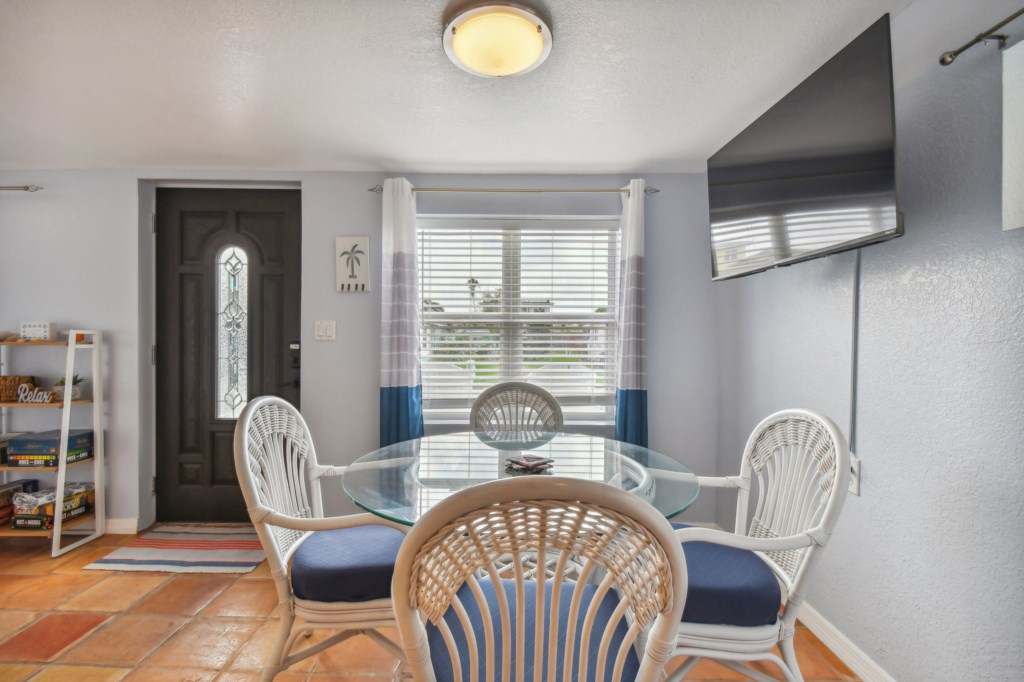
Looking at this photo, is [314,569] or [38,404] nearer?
[314,569]

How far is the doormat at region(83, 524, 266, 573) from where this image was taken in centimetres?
256

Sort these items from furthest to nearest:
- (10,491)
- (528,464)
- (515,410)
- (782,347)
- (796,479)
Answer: (10,491), (515,410), (782,347), (528,464), (796,479)

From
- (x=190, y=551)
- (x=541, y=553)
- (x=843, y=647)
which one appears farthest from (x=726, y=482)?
(x=190, y=551)

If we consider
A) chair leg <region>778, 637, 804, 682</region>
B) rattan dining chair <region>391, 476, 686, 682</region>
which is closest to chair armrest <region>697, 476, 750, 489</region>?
chair leg <region>778, 637, 804, 682</region>

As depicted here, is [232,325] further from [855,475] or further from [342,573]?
[855,475]

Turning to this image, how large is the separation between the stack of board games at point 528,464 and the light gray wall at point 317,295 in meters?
1.55

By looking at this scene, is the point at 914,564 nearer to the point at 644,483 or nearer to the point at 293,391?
the point at 644,483

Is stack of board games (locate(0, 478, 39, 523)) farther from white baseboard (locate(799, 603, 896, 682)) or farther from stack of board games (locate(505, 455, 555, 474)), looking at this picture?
white baseboard (locate(799, 603, 896, 682))

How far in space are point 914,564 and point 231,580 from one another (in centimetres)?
295

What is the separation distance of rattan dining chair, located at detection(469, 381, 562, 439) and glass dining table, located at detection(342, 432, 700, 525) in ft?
0.52

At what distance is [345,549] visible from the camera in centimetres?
153

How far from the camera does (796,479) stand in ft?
5.06

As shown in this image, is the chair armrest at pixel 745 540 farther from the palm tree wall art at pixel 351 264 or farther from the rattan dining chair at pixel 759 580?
the palm tree wall art at pixel 351 264

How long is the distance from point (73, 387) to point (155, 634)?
1.74 m
